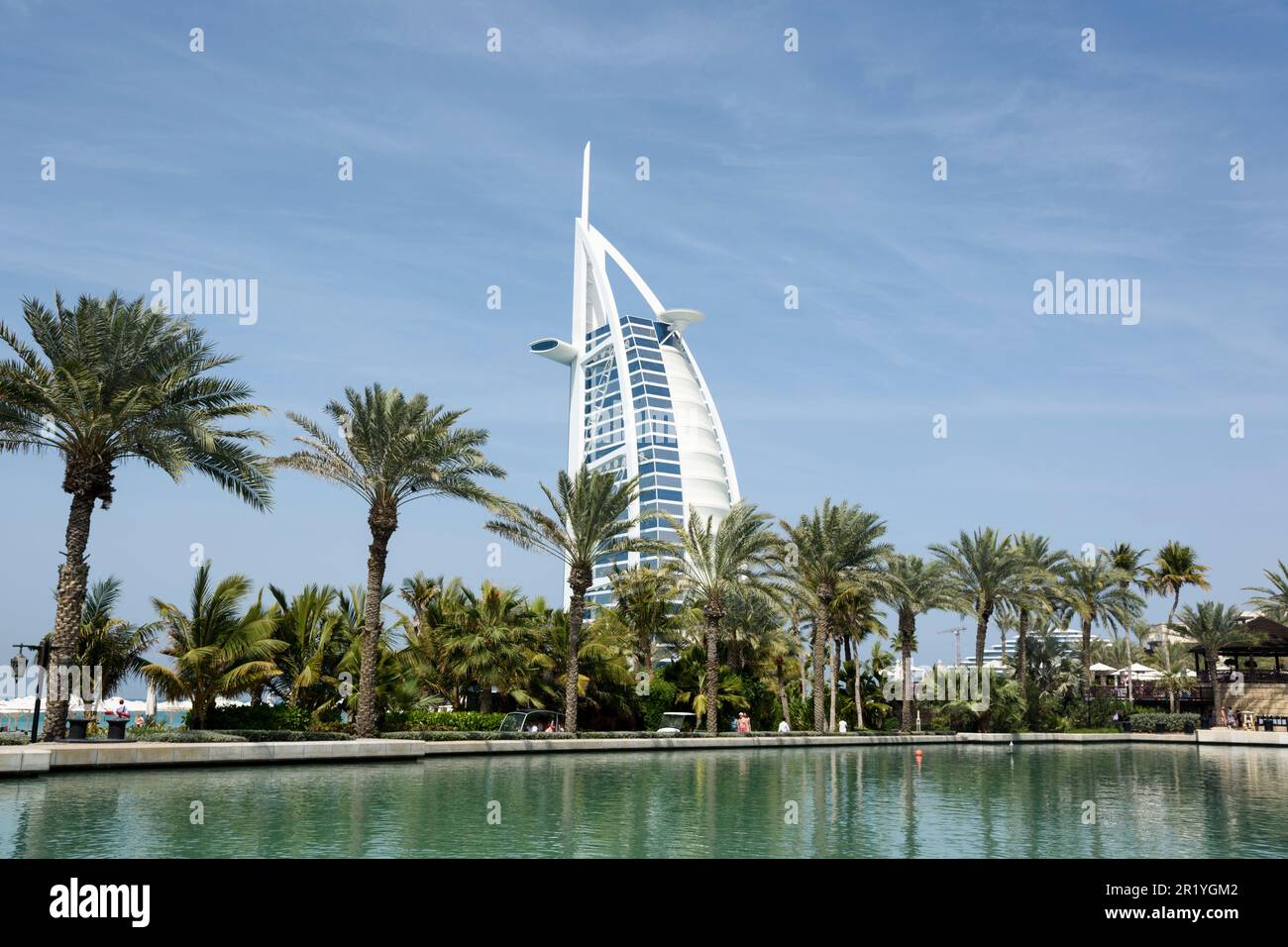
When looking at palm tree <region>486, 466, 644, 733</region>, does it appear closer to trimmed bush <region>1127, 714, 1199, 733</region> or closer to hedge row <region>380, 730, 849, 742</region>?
hedge row <region>380, 730, 849, 742</region>

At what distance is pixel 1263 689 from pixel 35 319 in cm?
6029

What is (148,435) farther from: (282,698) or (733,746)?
(733,746)

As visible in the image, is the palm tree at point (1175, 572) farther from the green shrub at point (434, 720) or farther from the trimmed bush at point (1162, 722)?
the green shrub at point (434, 720)

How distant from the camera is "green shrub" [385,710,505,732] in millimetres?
32344

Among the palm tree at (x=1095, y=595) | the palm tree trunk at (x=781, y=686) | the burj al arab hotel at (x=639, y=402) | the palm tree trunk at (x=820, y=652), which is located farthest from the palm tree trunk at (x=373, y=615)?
the burj al arab hotel at (x=639, y=402)

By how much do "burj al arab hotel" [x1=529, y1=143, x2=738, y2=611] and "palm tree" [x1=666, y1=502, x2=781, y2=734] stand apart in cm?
5438

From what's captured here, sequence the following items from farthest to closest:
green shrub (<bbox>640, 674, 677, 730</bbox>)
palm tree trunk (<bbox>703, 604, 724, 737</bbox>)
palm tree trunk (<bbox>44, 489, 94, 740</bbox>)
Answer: green shrub (<bbox>640, 674, 677, 730</bbox>) → palm tree trunk (<bbox>703, 604, 724, 737</bbox>) → palm tree trunk (<bbox>44, 489, 94, 740</bbox>)

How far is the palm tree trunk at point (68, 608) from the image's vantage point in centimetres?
2167

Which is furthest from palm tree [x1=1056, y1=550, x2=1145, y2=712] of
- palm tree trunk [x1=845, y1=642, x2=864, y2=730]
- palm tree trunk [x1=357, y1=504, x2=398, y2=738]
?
palm tree trunk [x1=357, y1=504, x2=398, y2=738]

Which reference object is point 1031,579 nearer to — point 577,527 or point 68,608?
point 577,527
